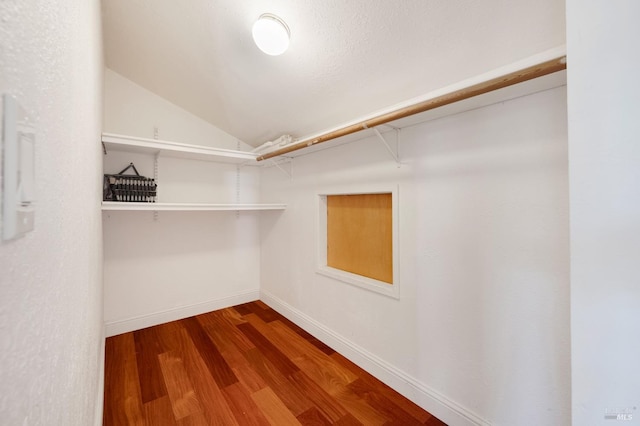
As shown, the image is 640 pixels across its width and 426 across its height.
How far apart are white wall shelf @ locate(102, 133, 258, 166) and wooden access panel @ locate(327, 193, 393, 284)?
1031mm

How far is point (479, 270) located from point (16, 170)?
150 cm

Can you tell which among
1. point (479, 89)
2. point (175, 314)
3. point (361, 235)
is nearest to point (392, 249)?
point (361, 235)

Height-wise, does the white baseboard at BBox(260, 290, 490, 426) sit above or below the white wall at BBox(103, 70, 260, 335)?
below

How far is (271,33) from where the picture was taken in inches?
52.9

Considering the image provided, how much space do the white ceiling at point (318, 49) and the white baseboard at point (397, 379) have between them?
65.6 inches

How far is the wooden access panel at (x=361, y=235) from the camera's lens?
176cm

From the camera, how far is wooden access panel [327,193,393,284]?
5.79 ft

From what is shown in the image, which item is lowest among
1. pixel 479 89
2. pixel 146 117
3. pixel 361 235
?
pixel 361 235

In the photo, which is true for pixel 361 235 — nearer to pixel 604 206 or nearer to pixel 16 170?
pixel 604 206

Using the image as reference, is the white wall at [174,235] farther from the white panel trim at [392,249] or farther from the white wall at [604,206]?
the white wall at [604,206]

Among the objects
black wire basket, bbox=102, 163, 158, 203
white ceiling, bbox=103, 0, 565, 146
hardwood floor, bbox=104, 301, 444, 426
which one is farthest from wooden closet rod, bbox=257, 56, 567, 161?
black wire basket, bbox=102, 163, 158, 203

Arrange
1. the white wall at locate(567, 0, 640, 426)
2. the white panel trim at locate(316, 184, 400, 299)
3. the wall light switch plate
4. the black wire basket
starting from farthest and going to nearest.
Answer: the black wire basket → the white panel trim at locate(316, 184, 400, 299) → the white wall at locate(567, 0, 640, 426) → the wall light switch plate

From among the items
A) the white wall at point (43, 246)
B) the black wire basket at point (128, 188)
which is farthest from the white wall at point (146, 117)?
the white wall at point (43, 246)

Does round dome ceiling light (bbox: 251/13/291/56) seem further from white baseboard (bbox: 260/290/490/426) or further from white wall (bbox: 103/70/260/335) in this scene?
white baseboard (bbox: 260/290/490/426)
